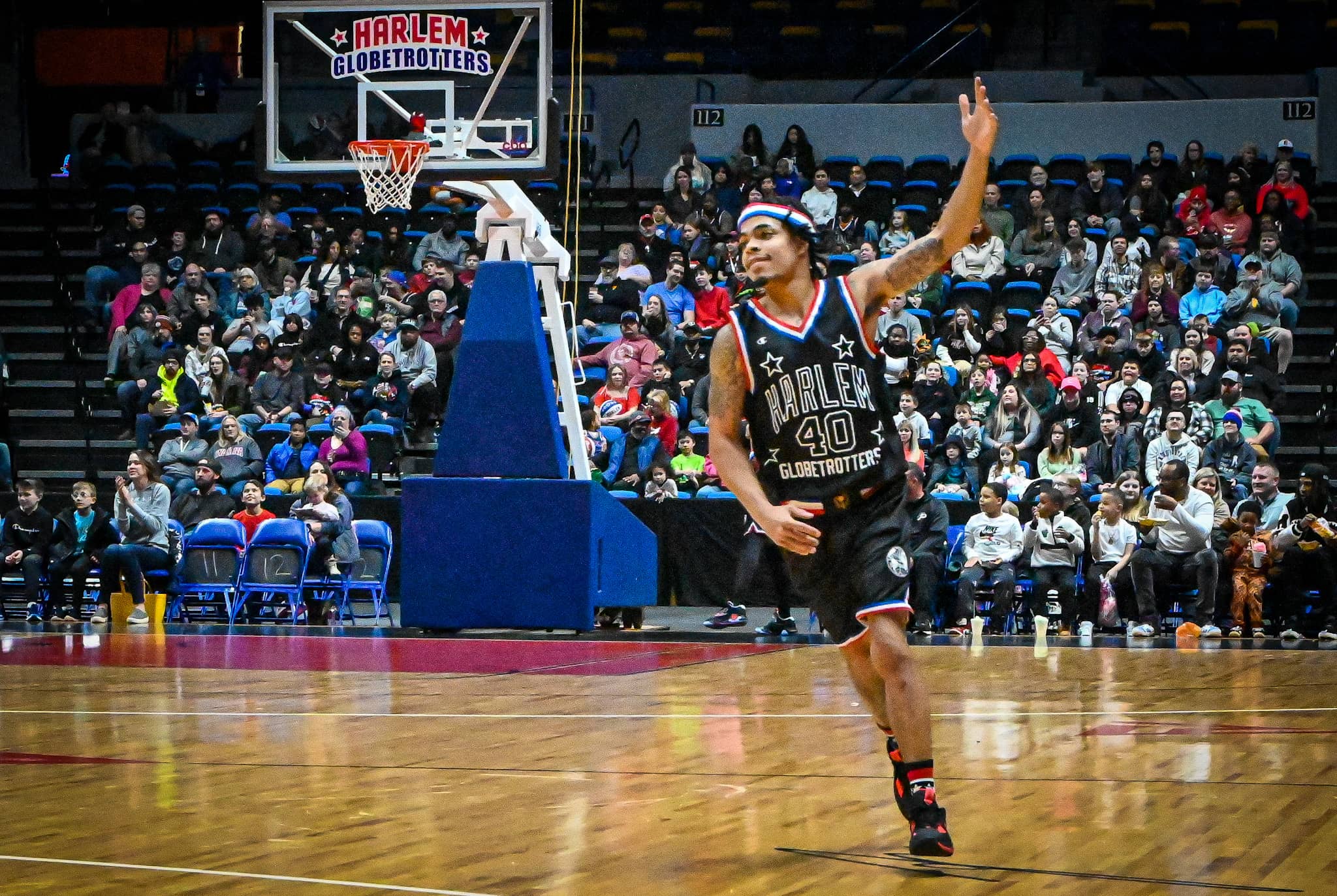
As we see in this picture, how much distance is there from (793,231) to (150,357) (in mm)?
15595

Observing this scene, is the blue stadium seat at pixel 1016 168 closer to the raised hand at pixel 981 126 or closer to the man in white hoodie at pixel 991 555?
the man in white hoodie at pixel 991 555

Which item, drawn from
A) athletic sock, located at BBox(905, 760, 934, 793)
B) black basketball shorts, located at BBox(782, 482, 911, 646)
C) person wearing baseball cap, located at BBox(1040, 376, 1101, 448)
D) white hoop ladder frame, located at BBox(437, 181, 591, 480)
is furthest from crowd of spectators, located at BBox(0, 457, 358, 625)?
athletic sock, located at BBox(905, 760, 934, 793)

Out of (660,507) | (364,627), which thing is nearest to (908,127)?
(660,507)

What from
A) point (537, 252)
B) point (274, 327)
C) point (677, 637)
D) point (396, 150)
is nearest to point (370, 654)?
point (677, 637)

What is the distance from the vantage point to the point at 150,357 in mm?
19484

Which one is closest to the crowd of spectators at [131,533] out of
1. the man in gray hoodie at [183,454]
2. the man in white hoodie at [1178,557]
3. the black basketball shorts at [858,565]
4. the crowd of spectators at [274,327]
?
the crowd of spectators at [274,327]

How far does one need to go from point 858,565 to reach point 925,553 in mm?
8927

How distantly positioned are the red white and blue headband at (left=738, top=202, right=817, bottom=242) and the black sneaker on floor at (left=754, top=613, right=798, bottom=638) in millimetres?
8394

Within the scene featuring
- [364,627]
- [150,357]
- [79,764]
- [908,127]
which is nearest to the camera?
[79,764]

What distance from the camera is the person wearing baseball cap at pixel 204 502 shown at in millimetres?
15711

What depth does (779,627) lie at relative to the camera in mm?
13477

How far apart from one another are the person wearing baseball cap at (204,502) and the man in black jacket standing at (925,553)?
6.15 meters

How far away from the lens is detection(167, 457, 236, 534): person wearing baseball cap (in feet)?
51.5

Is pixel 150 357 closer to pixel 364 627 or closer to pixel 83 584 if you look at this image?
pixel 83 584
